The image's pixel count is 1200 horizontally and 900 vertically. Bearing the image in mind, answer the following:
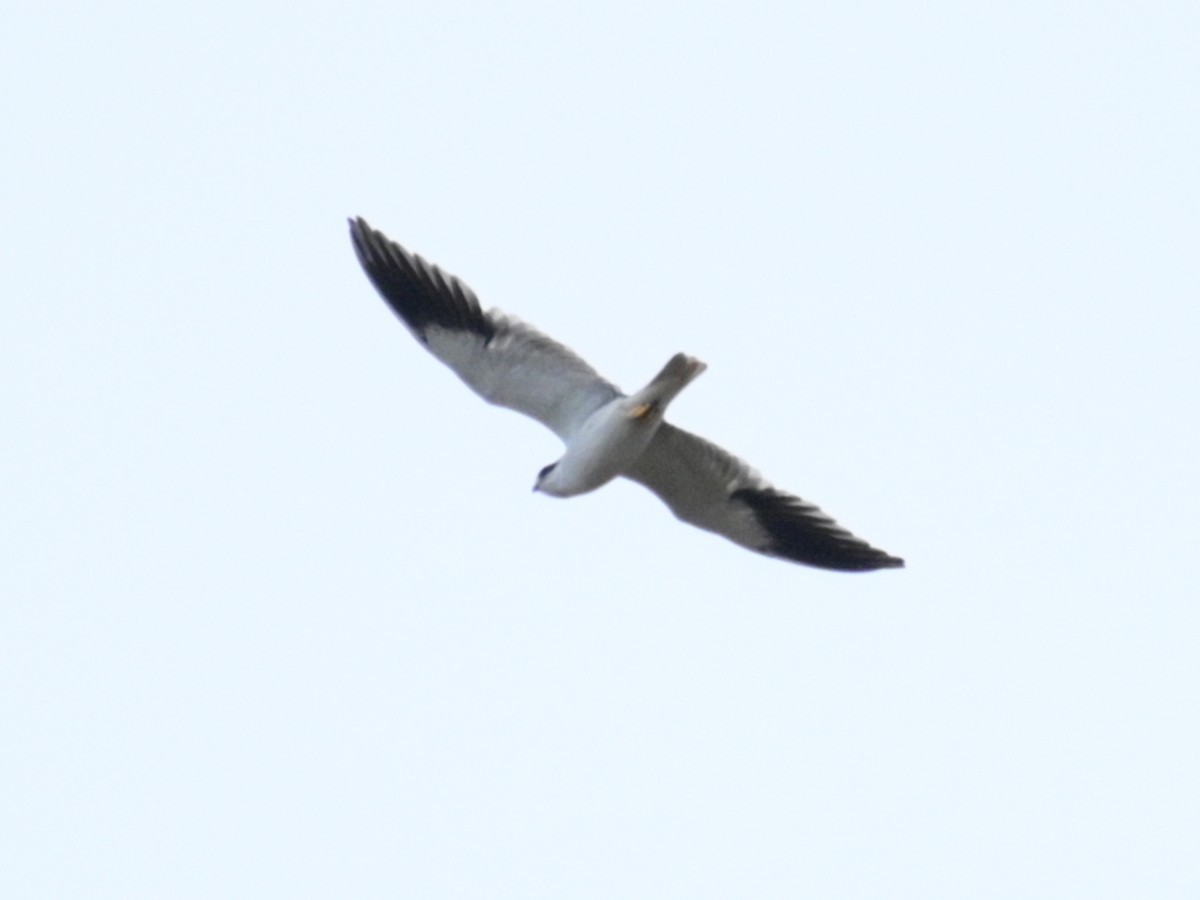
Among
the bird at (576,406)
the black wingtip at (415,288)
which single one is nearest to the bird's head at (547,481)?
the bird at (576,406)

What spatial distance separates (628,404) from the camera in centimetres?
1359

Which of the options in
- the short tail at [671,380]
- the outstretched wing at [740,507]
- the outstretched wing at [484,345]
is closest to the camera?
the short tail at [671,380]

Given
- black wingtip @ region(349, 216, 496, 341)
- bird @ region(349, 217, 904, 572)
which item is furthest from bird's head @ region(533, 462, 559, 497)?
black wingtip @ region(349, 216, 496, 341)

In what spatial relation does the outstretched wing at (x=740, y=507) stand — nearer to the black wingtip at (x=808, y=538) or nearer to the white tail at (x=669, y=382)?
the black wingtip at (x=808, y=538)

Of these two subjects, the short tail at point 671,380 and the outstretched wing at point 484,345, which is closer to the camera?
the short tail at point 671,380

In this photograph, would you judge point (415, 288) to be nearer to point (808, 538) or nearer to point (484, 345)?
point (484, 345)

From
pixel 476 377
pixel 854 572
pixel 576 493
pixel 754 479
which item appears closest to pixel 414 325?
pixel 476 377

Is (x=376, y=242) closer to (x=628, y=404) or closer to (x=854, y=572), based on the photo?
(x=628, y=404)

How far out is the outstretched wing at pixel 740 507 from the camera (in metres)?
14.3

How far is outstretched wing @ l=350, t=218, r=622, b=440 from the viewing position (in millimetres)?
14000

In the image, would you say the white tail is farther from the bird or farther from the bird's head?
the bird's head

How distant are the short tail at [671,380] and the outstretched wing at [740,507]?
1.76 feet

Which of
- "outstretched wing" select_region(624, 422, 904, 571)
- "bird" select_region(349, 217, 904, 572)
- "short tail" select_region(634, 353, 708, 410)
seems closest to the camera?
"short tail" select_region(634, 353, 708, 410)

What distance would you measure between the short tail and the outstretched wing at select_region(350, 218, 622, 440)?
1.66 feet
